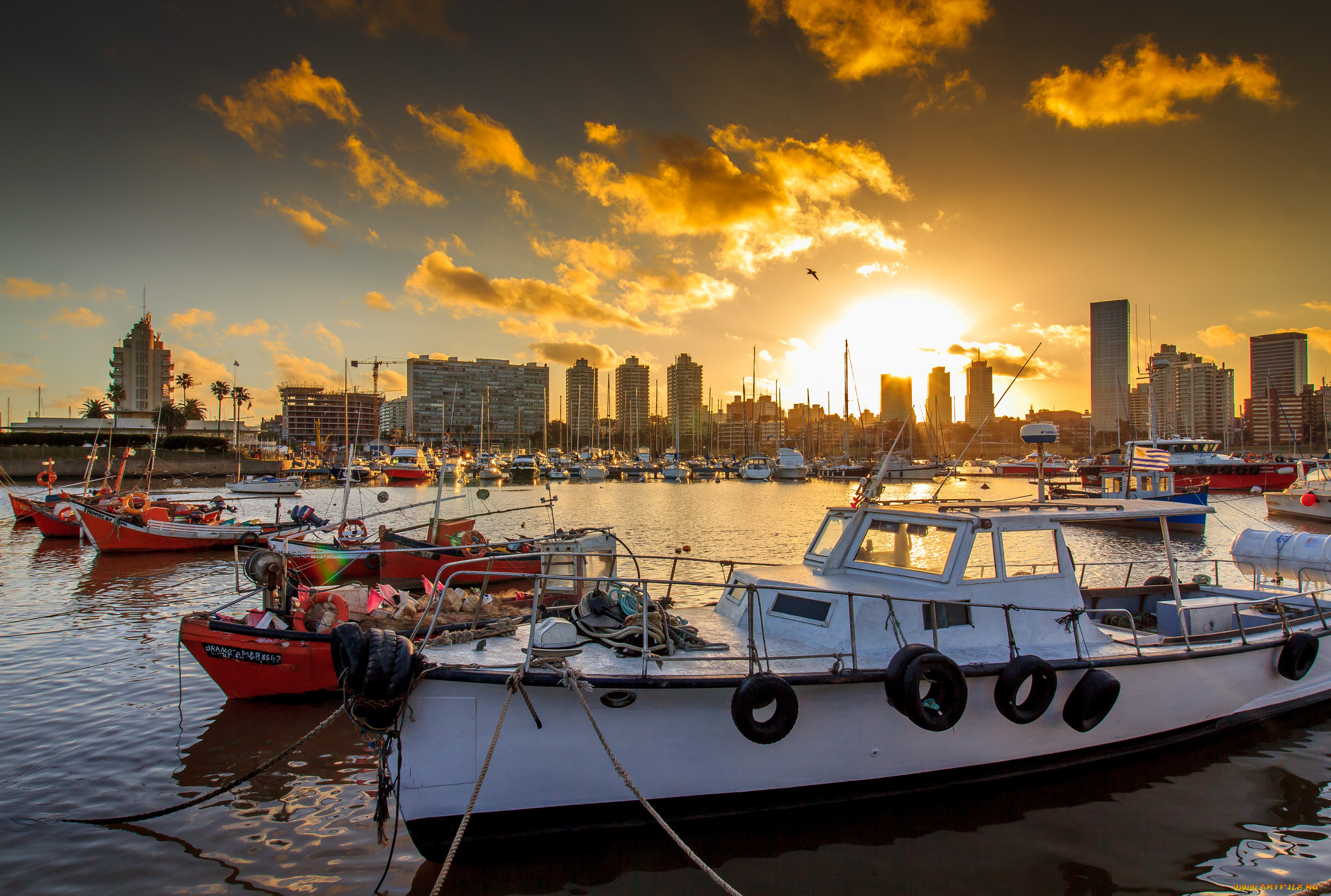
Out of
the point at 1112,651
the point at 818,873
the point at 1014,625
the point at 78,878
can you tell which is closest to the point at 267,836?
the point at 78,878

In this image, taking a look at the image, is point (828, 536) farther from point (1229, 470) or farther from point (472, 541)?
point (1229, 470)

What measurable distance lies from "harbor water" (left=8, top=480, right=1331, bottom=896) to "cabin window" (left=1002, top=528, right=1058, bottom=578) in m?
2.36

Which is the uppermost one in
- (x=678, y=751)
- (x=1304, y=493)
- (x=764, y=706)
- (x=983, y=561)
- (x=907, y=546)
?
(x=907, y=546)

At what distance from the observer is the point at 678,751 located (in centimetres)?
591

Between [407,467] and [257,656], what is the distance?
7190cm

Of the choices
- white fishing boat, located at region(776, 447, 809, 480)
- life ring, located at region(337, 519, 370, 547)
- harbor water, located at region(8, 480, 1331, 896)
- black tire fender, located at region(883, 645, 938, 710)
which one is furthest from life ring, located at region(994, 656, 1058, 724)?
white fishing boat, located at region(776, 447, 809, 480)

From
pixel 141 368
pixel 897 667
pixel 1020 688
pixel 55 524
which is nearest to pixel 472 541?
pixel 897 667

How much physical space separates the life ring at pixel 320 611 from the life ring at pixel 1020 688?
9.24 metres

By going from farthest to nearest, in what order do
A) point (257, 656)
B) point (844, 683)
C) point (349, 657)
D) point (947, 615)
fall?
point (257, 656) < point (947, 615) < point (844, 683) < point (349, 657)

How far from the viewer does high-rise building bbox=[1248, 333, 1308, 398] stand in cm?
13825

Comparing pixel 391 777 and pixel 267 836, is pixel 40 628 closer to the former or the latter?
pixel 267 836

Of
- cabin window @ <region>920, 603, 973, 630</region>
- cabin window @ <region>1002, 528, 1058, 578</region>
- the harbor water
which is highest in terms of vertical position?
cabin window @ <region>1002, 528, 1058, 578</region>

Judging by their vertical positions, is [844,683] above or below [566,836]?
above

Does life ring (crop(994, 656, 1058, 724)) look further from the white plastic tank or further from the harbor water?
the white plastic tank
